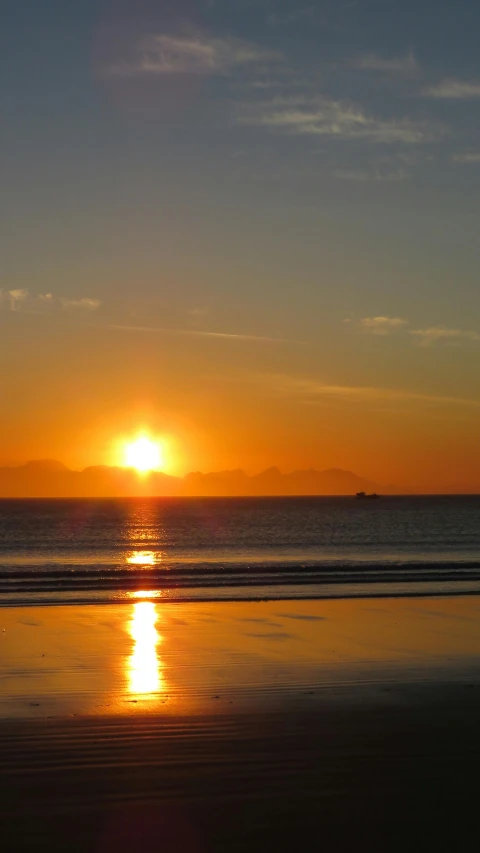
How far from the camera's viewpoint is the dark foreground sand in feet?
26.6

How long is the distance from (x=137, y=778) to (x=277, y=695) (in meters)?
4.73

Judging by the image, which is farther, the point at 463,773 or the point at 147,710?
the point at 147,710

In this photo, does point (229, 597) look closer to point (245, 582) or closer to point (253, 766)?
point (245, 582)

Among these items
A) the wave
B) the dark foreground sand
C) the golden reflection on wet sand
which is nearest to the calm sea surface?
the wave

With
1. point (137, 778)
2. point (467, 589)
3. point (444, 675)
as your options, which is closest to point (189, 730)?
point (137, 778)

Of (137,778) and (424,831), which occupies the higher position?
(137,778)

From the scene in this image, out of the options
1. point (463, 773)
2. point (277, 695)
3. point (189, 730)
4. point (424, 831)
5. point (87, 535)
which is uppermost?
point (87, 535)

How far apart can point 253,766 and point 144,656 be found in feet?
26.2

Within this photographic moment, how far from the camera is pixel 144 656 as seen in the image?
17.7 meters

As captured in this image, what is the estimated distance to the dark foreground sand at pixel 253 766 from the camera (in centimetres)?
809

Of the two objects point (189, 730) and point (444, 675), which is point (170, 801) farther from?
point (444, 675)

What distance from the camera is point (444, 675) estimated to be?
15625mm

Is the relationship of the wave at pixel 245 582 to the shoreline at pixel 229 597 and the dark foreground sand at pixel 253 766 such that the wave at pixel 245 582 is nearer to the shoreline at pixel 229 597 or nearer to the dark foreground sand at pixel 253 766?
the shoreline at pixel 229 597

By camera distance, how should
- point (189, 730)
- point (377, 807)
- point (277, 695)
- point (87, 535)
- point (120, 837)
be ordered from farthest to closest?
1. point (87, 535)
2. point (277, 695)
3. point (189, 730)
4. point (377, 807)
5. point (120, 837)
